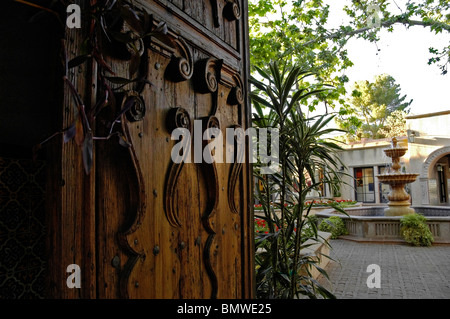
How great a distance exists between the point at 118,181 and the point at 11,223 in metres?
0.36

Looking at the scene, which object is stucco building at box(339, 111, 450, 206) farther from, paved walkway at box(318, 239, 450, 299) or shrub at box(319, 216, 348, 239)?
paved walkway at box(318, 239, 450, 299)

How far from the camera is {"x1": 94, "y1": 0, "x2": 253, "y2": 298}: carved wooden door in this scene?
3.33 ft

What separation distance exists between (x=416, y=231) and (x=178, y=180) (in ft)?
23.0

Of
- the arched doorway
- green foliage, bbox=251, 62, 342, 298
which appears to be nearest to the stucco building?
the arched doorway

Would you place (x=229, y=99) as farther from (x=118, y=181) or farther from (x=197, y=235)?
(x=118, y=181)

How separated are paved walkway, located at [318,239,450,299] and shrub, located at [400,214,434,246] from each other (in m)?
0.19

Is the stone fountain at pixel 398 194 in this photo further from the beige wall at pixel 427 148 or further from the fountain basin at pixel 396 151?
the beige wall at pixel 427 148

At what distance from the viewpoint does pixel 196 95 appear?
1.48 metres

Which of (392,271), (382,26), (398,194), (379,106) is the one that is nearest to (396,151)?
(398,194)

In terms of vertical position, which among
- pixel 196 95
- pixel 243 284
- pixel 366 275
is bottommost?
pixel 366 275

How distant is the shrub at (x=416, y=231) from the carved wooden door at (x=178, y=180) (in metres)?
6.27

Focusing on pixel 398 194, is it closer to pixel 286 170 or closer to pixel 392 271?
pixel 392 271

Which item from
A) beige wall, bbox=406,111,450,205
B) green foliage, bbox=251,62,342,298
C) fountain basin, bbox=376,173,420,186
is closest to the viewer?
green foliage, bbox=251,62,342,298
